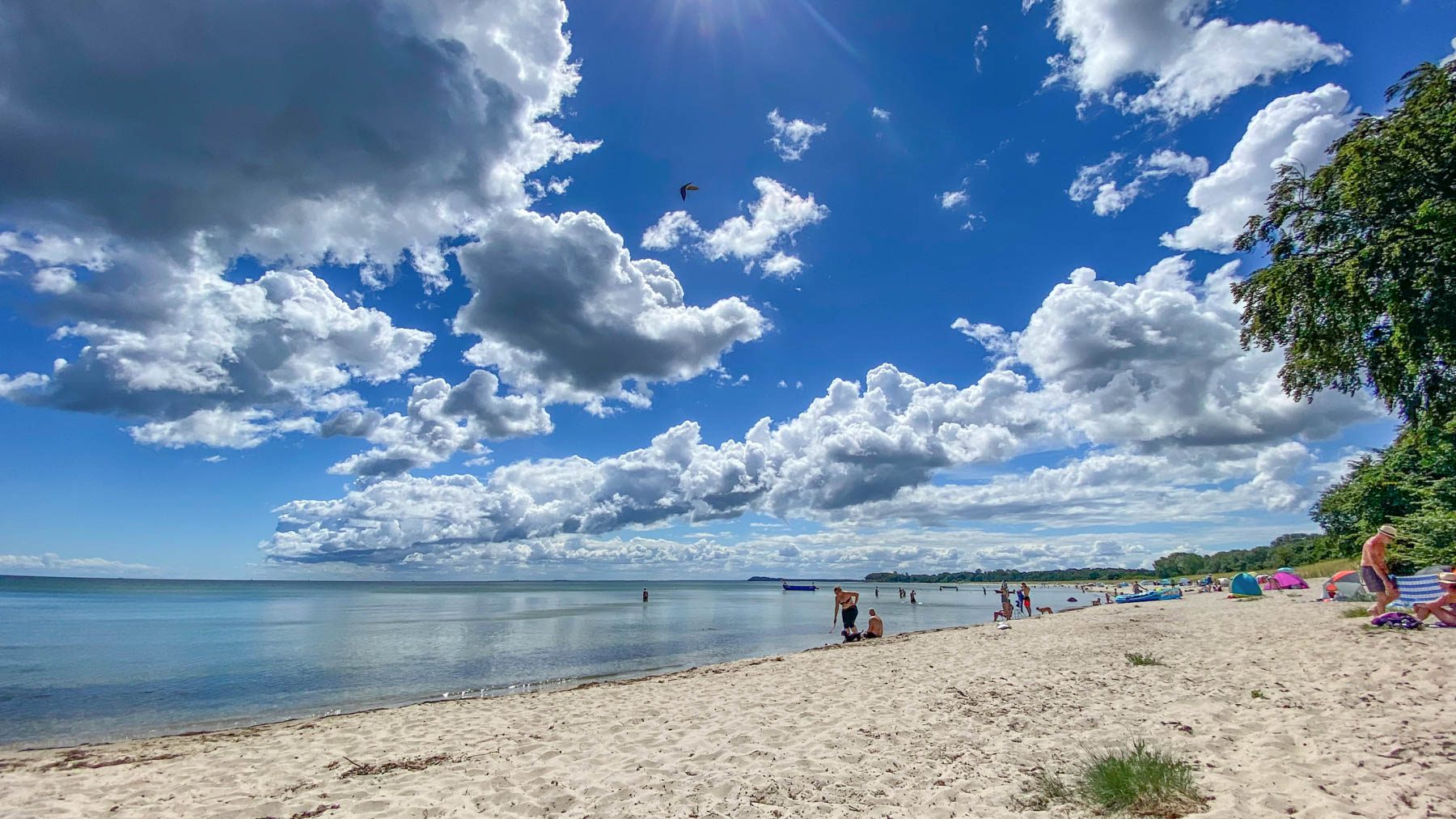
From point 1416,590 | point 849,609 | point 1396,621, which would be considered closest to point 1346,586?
point 1416,590

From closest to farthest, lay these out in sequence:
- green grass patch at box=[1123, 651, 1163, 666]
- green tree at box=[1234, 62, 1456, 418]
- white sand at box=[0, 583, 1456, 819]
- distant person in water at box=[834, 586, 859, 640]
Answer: white sand at box=[0, 583, 1456, 819] < green tree at box=[1234, 62, 1456, 418] < green grass patch at box=[1123, 651, 1163, 666] < distant person in water at box=[834, 586, 859, 640]

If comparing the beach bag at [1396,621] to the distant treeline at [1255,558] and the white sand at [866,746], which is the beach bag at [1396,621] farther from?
the distant treeline at [1255,558]

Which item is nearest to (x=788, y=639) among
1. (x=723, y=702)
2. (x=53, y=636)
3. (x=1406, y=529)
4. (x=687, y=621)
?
(x=687, y=621)

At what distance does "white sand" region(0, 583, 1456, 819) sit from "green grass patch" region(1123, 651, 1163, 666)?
23 cm

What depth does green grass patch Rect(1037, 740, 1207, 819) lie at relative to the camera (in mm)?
5070

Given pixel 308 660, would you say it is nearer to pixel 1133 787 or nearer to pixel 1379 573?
pixel 1133 787

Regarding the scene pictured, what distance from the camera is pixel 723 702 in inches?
458

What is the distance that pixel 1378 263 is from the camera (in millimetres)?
10320

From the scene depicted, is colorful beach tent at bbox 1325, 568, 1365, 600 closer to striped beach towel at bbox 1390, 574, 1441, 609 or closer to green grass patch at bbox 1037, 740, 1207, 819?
striped beach towel at bbox 1390, 574, 1441, 609

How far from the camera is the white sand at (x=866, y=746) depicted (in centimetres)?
577

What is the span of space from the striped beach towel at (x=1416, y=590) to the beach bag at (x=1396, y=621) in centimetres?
142

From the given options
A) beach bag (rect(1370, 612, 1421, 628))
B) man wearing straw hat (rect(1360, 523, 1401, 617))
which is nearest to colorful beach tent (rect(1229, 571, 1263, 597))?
man wearing straw hat (rect(1360, 523, 1401, 617))

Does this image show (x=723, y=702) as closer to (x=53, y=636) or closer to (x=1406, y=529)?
(x=1406, y=529)

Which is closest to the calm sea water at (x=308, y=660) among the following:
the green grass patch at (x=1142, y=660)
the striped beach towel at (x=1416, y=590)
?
the green grass patch at (x=1142, y=660)
